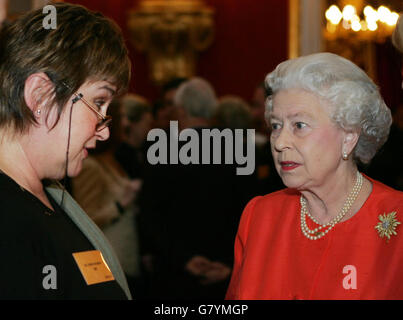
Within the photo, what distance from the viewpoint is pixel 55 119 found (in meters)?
1.76

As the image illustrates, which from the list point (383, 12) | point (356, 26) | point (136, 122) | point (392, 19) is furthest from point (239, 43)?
point (136, 122)

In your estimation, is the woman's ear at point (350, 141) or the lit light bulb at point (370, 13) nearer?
the woman's ear at point (350, 141)

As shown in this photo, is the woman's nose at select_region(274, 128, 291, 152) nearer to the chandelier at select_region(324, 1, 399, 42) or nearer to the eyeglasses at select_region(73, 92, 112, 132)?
the eyeglasses at select_region(73, 92, 112, 132)

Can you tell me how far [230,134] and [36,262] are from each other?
88.4 inches

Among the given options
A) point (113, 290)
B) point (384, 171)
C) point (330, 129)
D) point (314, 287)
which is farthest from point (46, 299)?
point (384, 171)

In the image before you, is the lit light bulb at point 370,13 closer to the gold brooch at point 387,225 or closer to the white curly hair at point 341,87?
the white curly hair at point 341,87

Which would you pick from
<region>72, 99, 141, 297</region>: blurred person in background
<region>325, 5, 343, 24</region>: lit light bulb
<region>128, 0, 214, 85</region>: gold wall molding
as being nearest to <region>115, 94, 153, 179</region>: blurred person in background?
<region>72, 99, 141, 297</region>: blurred person in background

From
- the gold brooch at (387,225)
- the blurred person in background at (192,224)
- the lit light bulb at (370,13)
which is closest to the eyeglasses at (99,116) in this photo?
the gold brooch at (387,225)

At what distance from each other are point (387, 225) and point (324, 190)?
0.89ft

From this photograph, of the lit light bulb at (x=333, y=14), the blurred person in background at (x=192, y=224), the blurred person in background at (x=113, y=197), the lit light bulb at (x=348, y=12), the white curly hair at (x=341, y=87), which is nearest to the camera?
A: the white curly hair at (x=341, y=87)

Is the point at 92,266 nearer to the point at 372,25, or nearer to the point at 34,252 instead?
the point at 34,252

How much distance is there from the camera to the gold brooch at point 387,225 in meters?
2.13

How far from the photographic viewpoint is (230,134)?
12.1 feet
